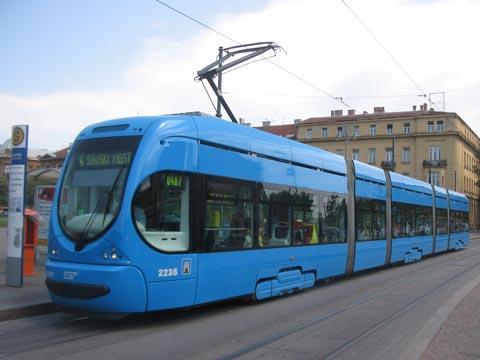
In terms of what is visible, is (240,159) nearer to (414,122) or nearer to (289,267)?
(289,267)

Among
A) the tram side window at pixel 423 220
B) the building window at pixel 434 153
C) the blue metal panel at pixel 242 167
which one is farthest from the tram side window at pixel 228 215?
the building window at pixel 434 153

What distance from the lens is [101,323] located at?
8508 mm

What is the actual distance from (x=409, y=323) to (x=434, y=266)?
1195cm

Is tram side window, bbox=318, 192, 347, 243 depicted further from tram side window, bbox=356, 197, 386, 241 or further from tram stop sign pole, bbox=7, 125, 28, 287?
tram stop sign pole, bbox=7, 125, 28, 287

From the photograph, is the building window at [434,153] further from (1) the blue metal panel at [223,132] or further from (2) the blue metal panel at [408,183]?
(1) the blue metal panel at [223,132]

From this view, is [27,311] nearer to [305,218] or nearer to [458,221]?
[305,218]

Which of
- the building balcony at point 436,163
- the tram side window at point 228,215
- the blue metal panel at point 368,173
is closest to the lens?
the tram side window at point 228,215

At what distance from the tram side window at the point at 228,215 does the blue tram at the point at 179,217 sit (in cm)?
2

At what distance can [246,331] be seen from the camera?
26.5ft

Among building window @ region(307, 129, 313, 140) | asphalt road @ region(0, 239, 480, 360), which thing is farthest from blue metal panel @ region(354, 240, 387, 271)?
building window @ region(307, 129, 313, 140)

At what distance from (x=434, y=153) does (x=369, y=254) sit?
2823 inches

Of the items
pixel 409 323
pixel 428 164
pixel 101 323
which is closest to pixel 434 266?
pixel 409 323

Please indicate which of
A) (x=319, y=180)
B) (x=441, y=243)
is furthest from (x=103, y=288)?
(x=441, y=243)

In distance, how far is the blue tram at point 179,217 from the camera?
7.75m
